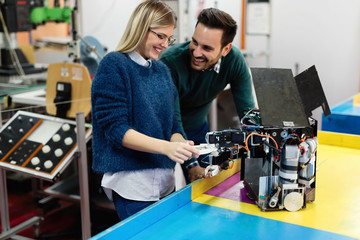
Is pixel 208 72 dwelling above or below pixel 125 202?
above

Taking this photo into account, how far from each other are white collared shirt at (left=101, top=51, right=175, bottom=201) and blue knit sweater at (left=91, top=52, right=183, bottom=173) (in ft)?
0.08

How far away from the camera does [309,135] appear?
4.29ft

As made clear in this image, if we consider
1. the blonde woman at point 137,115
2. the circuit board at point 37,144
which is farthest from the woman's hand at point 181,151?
the circuit board at point 37,144

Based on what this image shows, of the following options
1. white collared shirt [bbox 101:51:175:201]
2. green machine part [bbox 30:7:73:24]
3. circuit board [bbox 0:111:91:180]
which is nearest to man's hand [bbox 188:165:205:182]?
white collared shirt [bbox 101:51:175:201]

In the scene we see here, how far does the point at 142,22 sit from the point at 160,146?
0.41 metres

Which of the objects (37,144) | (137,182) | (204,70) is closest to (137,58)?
(137,182)

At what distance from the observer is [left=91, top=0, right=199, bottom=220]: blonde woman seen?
130 cm

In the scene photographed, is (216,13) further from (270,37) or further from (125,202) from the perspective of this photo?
(270,37)

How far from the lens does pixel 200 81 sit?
1.91m

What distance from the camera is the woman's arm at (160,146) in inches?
48.9

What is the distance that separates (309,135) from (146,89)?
0.55 m

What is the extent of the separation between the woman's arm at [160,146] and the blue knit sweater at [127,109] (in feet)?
0.09

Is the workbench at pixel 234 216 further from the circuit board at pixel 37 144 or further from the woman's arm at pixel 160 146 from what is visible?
the circuit board at pixel 37 144

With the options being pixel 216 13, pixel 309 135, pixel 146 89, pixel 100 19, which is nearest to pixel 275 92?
pixel 309 135
